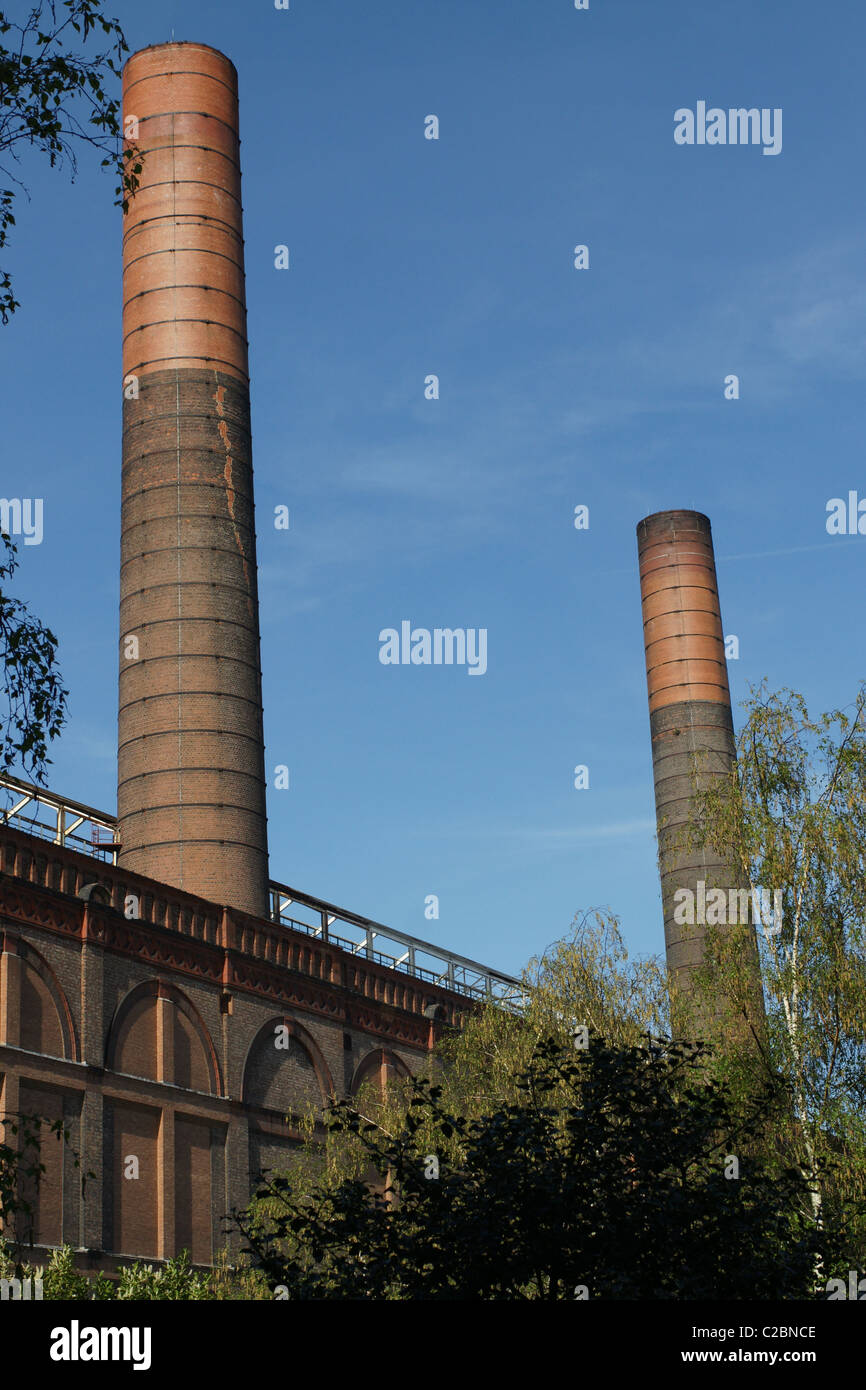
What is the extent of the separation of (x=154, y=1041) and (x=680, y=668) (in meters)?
23.0

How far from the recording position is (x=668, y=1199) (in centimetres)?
1096

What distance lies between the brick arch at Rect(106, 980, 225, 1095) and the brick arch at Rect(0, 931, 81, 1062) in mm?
947

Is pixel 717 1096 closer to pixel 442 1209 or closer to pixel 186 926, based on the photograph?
pixel 442 1209

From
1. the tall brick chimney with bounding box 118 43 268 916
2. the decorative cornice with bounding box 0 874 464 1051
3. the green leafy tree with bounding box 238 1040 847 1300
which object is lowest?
the green leafy tree with bounding box 238 1040 847 1300

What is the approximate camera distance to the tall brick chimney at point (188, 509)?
29672 millimetres

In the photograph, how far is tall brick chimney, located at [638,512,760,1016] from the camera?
145 feet

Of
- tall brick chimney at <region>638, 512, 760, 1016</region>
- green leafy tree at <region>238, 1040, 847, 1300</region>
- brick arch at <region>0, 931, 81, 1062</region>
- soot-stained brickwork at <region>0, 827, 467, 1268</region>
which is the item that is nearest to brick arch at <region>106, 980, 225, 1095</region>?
soot-stained brickwork at <region>0, 827, 467, 1268</region>

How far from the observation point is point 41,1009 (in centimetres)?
2358

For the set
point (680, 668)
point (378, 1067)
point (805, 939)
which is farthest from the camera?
point (680, 668)

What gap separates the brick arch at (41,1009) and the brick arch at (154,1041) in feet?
3.11

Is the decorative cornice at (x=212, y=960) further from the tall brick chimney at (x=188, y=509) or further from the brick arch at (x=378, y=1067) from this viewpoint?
the tall brick chimney at (x=188, y=509)

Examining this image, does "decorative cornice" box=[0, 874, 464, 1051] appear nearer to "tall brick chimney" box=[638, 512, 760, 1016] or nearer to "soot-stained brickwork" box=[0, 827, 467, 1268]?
"soot-stained brickwork" box=[0, 827, 467, 1268]

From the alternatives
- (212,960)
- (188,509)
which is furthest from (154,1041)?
(188,509)

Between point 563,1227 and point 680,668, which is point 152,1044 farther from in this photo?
point 680,668
